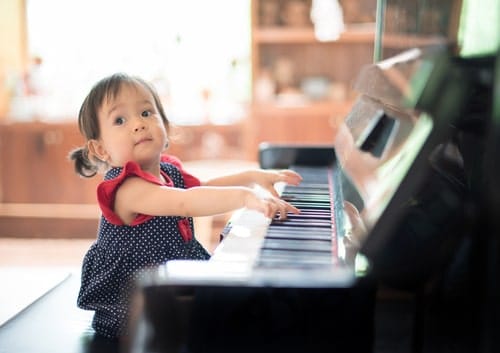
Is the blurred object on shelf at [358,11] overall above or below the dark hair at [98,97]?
above

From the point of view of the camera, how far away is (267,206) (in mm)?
1065

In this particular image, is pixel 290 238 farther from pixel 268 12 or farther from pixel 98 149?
pixel 268 12

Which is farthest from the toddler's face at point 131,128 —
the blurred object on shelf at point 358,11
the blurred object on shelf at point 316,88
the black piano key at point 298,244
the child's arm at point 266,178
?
the blurred object on shelf at point 358,11

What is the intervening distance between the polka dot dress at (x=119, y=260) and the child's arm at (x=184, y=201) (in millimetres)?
43

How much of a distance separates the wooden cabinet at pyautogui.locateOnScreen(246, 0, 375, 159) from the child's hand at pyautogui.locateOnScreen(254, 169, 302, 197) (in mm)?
2215

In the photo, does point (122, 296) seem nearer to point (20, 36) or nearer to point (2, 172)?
point (2, 172)

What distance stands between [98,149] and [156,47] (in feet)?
9.34

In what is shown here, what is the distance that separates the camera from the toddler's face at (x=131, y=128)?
1.30 metres

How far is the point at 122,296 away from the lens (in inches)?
49.7

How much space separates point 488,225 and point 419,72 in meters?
0.34

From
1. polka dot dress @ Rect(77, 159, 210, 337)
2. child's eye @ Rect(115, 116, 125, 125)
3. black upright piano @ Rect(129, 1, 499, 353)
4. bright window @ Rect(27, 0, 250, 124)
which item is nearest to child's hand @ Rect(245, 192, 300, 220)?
black upright piano @ Rect(129, 1, 499, 353)

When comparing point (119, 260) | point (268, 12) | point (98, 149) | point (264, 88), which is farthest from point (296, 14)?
point (119, 260)

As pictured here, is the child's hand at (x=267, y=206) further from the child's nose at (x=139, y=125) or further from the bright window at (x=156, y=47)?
the bright window at (x=156, y=47)

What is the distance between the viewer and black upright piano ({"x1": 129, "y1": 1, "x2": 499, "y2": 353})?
0.75m
